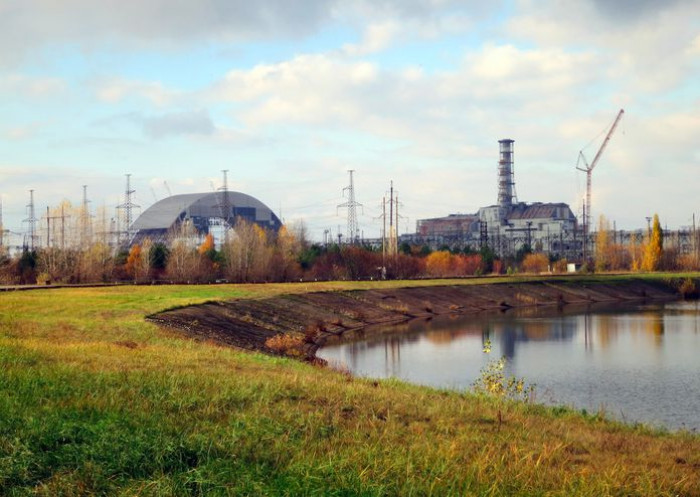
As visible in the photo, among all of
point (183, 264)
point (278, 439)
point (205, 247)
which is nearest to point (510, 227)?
point (205, 247)

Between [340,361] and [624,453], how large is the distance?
22.8m

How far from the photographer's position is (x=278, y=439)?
10.6m

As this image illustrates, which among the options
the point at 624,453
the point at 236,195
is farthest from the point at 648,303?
the point at 236,195

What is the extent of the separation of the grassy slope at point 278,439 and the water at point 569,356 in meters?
6.89

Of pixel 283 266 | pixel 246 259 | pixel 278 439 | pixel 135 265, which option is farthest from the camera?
pixel 283 266

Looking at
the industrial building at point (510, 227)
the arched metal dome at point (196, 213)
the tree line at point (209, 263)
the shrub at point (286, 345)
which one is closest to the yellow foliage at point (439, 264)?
the tree line at point (209, 263)

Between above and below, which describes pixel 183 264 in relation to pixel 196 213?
below

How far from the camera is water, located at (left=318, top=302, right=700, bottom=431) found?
2350cm

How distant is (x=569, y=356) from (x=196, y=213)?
14460cm

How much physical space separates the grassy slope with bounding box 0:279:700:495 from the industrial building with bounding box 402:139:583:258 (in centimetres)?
13860

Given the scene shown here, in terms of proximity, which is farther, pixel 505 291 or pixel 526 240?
pixel 526 240

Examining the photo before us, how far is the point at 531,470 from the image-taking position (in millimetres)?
9781

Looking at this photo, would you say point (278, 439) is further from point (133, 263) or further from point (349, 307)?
point (133, 263)

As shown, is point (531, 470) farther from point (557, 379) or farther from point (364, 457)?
point (557, 379)
